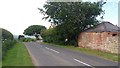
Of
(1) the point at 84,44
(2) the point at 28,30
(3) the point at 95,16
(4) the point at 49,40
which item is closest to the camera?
(1) the point at 84,44

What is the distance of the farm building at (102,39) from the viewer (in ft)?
100

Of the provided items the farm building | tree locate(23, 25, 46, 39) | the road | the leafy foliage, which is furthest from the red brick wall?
tree locate(23, 25, 46, 39)

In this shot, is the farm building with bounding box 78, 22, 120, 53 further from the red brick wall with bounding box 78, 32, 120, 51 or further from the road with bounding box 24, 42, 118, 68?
the road with bounding box 24, 42, 118, 68

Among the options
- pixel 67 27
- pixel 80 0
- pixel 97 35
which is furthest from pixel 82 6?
pixel 97 35

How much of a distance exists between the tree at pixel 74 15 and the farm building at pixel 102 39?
254 cm

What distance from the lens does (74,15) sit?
4681 centimetres

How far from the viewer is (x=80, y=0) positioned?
157 ft

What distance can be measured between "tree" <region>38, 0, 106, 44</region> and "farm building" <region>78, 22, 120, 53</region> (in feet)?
8.32

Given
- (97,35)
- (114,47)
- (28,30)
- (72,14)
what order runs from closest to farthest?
(114,47)
(97,35)
(72,14)
(28,30)

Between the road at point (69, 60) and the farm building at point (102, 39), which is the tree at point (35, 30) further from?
the road at point (69, 60)

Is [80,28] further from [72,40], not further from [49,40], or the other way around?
[49,40]

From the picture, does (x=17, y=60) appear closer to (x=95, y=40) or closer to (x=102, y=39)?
(x=102, y=39)

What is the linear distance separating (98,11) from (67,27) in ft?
21.2

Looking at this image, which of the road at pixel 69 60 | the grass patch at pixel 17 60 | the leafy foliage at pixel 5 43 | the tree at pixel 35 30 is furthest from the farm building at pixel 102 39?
the tree at pixel 35 30
